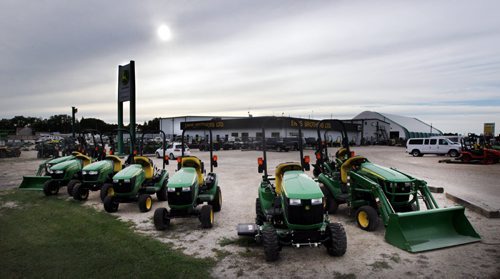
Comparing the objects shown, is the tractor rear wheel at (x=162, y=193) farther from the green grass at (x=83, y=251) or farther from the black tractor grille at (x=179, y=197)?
the black tractor grille at (x=179, y=197)

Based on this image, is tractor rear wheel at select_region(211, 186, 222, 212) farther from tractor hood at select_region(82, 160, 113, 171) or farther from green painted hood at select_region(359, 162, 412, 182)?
tractor hood at select_region(82, 160, 113, 171)

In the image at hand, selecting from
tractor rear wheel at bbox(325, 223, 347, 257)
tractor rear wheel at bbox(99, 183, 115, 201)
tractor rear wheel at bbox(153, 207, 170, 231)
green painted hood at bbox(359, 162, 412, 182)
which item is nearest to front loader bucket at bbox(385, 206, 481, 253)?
green painted hood at bbox(359, 162, 412, 182)

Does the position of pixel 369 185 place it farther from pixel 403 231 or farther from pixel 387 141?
pixel 387 141

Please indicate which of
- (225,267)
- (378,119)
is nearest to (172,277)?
(225,267)

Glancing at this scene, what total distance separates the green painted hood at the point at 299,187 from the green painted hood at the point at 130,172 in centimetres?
458

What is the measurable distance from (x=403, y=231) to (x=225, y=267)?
300 centimetres

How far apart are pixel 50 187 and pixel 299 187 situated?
918cm

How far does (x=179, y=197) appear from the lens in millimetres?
6531

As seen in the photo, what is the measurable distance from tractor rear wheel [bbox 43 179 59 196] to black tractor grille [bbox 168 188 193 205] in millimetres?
6244

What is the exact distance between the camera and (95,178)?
370 inches

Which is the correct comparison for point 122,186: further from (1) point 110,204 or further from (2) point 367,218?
(2) point 367,218

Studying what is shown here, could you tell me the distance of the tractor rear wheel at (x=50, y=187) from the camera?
1045 cm

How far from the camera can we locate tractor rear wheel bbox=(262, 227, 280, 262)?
465cm

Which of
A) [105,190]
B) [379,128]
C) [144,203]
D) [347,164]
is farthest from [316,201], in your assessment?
[379,128]
